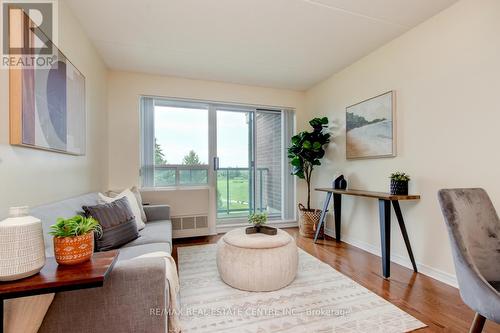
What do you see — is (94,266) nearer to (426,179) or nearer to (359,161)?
→ (426,179)

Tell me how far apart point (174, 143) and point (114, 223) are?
2008 millimetres

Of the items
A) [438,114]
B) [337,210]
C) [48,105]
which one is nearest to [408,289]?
[337,210]

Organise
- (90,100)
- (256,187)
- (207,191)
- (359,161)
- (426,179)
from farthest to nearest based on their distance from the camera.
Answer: (256,187) → (207,191) → (359,161) → (90,100) → (426,179)

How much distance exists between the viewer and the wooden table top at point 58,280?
0.79m

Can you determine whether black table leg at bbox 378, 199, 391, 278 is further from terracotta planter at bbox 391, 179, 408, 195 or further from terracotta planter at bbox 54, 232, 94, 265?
terracotta planter at bbox 54, 232, 94, 265

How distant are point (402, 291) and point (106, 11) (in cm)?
352

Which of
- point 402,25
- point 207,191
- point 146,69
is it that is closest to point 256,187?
point 207,191

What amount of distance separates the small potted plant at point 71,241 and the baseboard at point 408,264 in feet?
8.93

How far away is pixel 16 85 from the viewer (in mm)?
1311

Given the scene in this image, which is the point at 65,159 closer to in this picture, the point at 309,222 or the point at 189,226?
the point at 189,226

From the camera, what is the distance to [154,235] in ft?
7.05

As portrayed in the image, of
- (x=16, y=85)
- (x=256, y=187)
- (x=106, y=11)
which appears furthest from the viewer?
(x=256, y=187)

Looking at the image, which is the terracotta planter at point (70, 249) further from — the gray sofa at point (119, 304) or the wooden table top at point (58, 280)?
the gray sofa at point (119, 304)

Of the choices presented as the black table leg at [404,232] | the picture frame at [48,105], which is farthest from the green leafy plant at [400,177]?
the picture frame at [48,105]
